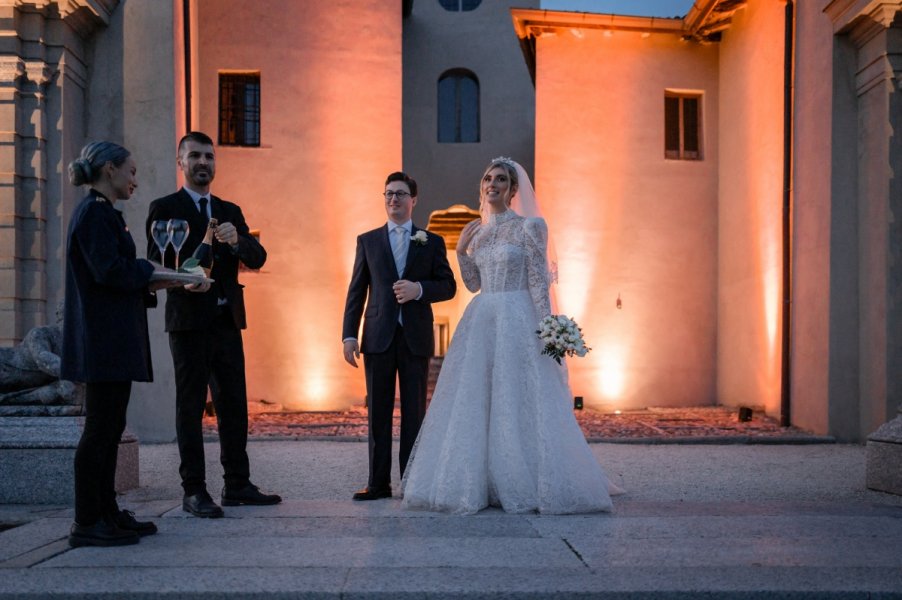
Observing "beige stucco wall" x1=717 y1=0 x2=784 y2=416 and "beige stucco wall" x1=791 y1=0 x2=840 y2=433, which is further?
"beige stucco wall" x1=717 y1=0 x2=784 y2=416

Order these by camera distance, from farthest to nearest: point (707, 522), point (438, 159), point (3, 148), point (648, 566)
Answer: point (438, 159), point (3, 148), point (707, 522), point (648, 566)

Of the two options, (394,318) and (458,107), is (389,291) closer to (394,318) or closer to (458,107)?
(394,318)

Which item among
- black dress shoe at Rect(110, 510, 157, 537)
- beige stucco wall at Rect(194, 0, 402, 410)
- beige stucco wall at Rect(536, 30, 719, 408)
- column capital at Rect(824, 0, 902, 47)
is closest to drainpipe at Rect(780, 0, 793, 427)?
column capital at Rect(824, 0, 902, 47)

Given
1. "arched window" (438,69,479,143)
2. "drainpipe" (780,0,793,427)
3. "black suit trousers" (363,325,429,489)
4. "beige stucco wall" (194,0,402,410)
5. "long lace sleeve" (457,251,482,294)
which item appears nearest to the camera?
"black suit trousers" (363,325,429,489)

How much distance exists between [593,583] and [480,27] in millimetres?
16125

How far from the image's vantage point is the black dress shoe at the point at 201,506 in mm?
4492

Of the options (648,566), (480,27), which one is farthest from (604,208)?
(648,566)

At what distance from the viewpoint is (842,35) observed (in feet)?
31.8

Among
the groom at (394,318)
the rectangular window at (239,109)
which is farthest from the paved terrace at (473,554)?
the rectangular window at (239,109)

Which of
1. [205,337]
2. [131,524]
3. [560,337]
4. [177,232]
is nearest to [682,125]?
[560,337]

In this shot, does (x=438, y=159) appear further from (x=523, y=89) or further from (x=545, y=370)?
(x=545, y=370)

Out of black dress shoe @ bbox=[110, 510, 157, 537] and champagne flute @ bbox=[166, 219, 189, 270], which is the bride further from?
champagne flute @ bbox=[166, 219, 189, 270]

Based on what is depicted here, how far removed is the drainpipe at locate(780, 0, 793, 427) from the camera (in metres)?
10.9

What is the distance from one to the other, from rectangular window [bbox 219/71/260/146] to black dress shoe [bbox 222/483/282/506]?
31.3 feet
